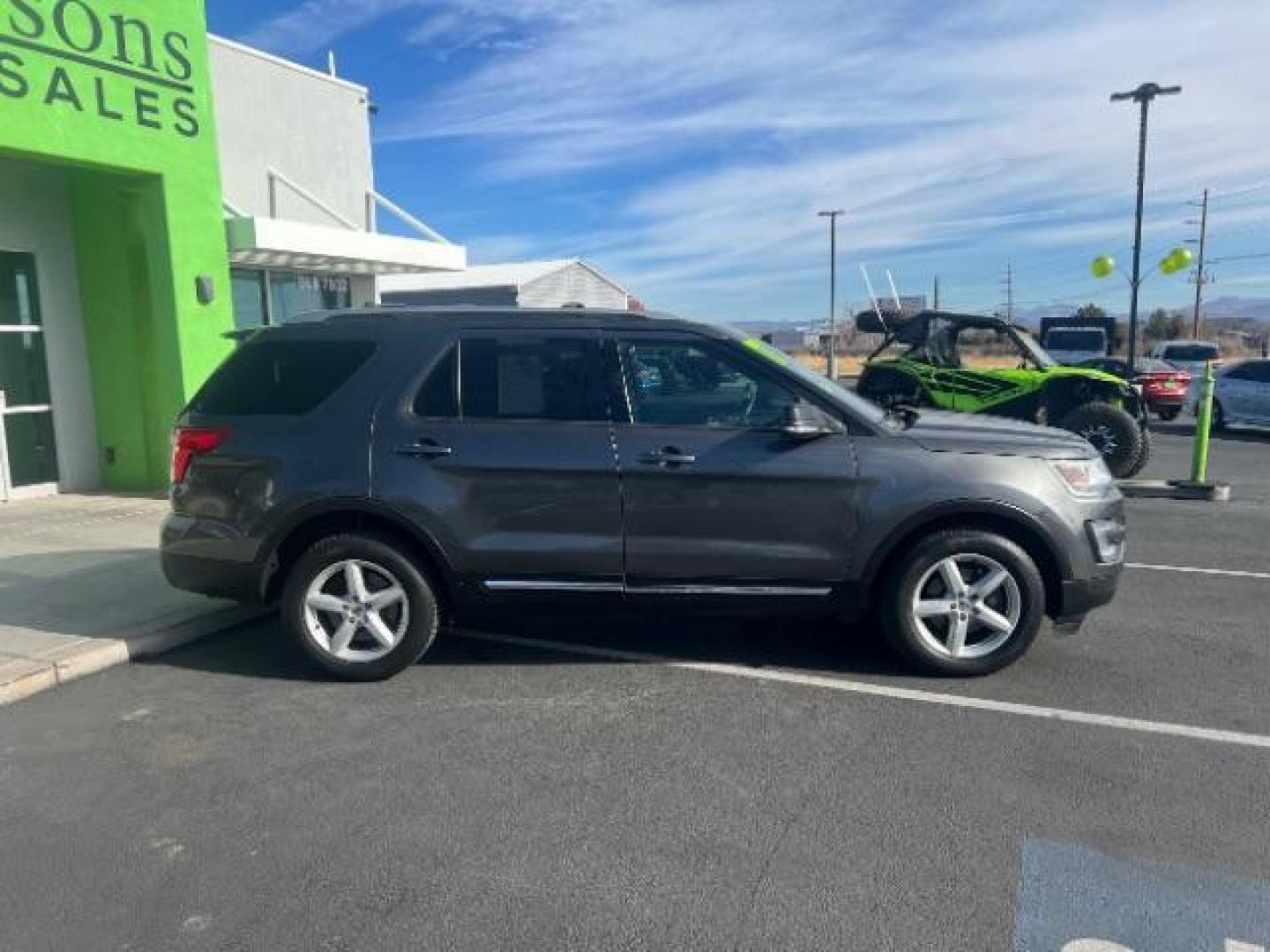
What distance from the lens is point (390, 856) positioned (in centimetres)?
308

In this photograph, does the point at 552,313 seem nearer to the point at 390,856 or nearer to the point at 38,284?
the point at 390,856

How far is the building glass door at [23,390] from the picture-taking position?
916 cm

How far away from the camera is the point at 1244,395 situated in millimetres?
17391

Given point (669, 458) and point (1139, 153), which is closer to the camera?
point (669, 458)

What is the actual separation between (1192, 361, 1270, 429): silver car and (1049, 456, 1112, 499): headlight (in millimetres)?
15504

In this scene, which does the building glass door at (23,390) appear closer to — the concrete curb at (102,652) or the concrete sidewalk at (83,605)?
the concrete sidewalk at (83,605)

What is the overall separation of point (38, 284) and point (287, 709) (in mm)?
7335

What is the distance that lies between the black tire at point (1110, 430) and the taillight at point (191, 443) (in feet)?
29.3

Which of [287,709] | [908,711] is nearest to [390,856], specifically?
[287,709]

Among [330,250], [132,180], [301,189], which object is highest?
[301,189]

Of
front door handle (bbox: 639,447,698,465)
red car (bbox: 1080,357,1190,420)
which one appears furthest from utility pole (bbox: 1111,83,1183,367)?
front door handle (bbox: 639,447,698,465)

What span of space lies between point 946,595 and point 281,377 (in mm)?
3482

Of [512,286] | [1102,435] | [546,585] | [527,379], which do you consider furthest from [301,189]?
[512,286]

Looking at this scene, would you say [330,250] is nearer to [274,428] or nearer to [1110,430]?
[274,428]
